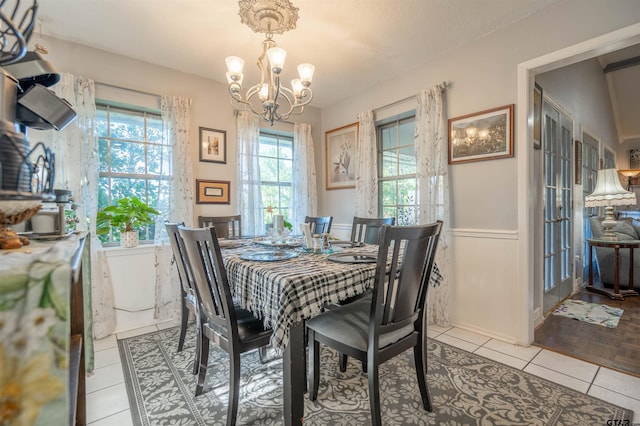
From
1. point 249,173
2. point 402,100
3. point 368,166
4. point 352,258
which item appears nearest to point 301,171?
point 249,173

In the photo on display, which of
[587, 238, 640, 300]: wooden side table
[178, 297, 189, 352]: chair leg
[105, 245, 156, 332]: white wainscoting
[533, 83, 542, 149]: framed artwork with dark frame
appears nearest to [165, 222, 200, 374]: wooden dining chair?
[178, 297, 189, 352]: chair leg

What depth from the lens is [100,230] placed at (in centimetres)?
241

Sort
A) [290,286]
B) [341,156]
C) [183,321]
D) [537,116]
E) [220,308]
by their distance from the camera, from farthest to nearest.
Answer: [341,156] < [537,116] < [183,321] < [220,308] < [290,286]

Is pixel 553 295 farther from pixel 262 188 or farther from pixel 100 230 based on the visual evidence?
pixel 100 230

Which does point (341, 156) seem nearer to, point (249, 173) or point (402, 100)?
point (402, 100)

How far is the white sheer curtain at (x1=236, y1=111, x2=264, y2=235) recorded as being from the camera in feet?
11.2

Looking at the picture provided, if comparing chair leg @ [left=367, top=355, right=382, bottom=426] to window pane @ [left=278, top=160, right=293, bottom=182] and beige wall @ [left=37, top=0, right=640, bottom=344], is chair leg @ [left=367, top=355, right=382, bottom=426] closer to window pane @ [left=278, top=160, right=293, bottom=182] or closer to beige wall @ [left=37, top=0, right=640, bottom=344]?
beige wall @ [left=37, top=0, right=640, bottom=344]

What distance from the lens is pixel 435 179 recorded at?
2.79 meters

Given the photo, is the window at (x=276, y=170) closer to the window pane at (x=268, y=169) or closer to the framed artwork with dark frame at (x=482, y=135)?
the window pane at (x=268, y=169)

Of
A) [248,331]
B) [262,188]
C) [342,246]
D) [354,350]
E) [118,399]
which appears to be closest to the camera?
[354,350]

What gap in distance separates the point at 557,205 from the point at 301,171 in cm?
299

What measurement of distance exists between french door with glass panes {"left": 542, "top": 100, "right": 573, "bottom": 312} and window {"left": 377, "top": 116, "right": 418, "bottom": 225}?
1241 millimetres

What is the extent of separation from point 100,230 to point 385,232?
7.95 ft

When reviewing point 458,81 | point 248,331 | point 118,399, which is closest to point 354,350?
point 248,331
